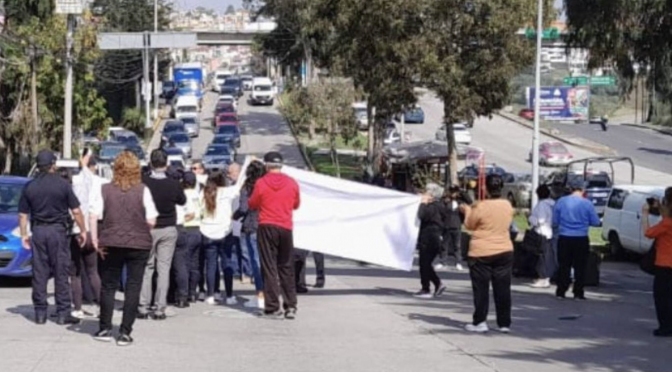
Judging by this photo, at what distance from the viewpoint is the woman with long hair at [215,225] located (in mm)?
15711

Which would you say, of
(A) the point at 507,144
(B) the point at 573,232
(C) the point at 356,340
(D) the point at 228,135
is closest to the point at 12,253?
(C) the point at 356,340

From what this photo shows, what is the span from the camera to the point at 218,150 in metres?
61.7

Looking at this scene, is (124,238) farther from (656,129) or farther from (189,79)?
(189,79)

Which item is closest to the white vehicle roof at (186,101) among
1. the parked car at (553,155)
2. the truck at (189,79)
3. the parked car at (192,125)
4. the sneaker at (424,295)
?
the parked car at (192,125)

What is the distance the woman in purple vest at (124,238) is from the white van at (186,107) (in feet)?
233

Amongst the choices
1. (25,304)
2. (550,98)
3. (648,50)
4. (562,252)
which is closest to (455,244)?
Result: (648,50)

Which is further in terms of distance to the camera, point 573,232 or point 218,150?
point 218,150

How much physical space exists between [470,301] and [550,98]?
149ft

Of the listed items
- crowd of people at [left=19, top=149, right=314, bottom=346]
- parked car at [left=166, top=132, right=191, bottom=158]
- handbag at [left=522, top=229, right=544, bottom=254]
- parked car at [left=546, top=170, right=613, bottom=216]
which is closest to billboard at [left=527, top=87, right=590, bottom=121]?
parked car at [left=546, top=170, right=613, bottom=216]

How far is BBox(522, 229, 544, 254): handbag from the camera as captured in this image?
21.1 m

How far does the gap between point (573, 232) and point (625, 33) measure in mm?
5344

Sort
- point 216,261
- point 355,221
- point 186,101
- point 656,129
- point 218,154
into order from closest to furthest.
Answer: point 216,261 → point 355,221 → point 218,154 → point 186,101 → point 656,129

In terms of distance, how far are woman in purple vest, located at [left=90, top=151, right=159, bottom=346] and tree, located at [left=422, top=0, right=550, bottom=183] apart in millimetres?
26238

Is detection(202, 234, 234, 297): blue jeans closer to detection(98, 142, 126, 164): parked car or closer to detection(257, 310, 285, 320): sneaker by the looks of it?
detection(257, 310, 285, 320): sneaker
